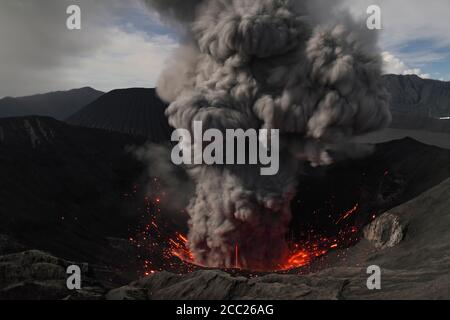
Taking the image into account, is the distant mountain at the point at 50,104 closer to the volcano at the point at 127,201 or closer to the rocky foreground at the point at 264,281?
the volcano at the point at 127,201

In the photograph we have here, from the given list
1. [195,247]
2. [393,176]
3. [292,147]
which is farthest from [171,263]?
[393,176]

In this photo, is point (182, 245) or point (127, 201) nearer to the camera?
point (182, 245)

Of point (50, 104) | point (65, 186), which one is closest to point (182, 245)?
point (65, 186)

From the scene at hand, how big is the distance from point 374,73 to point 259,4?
1185 centimetres

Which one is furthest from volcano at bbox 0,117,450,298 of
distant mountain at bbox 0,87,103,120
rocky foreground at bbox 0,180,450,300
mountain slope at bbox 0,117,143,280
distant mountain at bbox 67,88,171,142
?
distant mountain at bbox 0,87,103,120

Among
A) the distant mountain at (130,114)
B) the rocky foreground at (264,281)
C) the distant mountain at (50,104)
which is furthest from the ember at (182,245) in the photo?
the distant mountain at (50,104)

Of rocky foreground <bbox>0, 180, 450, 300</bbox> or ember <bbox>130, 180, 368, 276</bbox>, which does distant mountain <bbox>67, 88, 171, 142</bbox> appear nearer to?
ember <bbox>130, 180, 368, 276</bbox>

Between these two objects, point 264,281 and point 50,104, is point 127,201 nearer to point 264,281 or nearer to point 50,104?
point 264,281

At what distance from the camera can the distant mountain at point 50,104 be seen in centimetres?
14675

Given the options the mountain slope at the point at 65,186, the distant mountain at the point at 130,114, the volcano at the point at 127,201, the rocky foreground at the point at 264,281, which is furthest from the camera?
the distant mountain at the point at 130,114

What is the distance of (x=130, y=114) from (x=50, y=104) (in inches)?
2779

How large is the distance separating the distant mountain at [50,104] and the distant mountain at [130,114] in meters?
46.4

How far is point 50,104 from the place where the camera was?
154 m

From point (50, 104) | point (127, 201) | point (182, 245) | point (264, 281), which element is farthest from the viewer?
point (50, 104)
